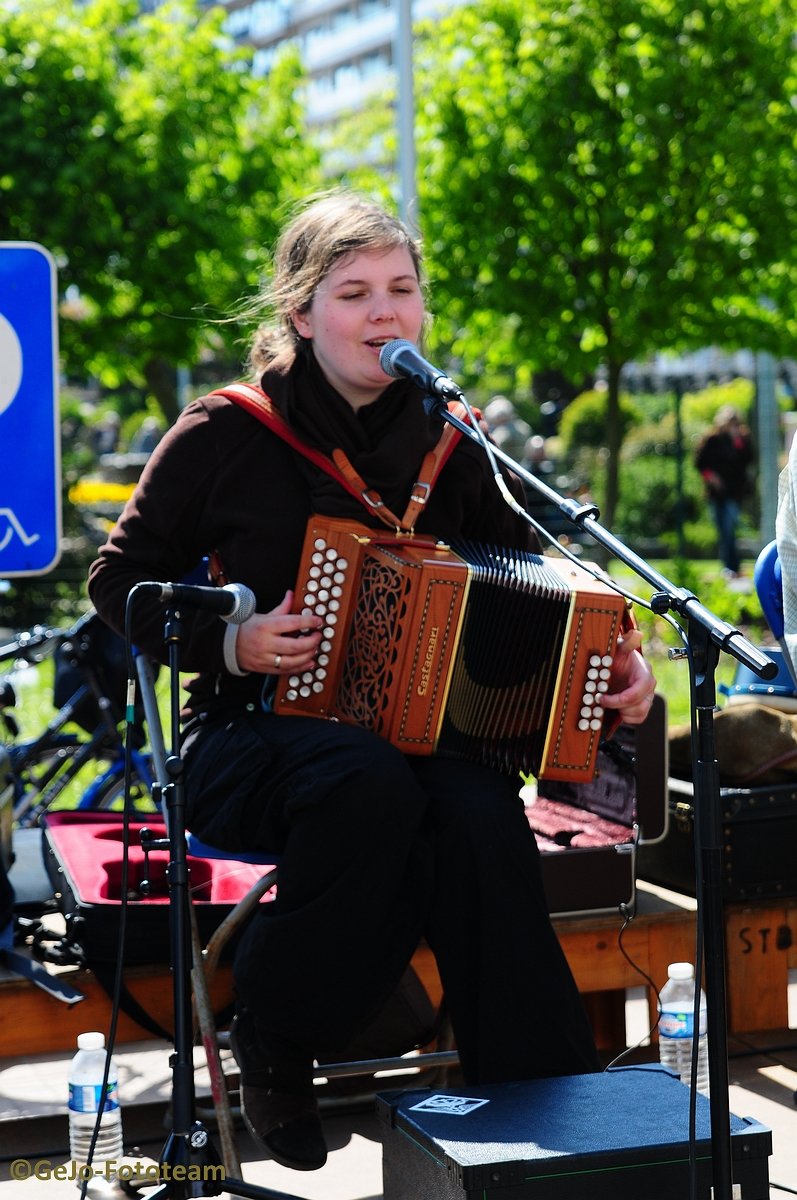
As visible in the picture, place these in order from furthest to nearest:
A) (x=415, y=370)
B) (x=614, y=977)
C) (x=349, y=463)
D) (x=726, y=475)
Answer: (x=726, y=475), (x=614, y=977), (x=349, y=463), (x=415, y=370)

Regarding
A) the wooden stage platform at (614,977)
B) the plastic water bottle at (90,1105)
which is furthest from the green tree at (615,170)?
the plastic water bottle at (90,1105)

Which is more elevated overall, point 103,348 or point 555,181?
point 555,181

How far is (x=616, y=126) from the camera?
437 inches

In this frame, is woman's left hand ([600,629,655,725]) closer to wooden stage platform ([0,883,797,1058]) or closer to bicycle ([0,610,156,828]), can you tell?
wooden stage platform ([0,883,797,1058])

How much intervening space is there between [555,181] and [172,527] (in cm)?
867

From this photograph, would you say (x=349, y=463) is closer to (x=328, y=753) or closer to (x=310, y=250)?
(x=310, y=250)

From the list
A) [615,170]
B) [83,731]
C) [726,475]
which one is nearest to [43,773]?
[83,731]

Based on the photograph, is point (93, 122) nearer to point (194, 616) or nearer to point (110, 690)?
point (110, 690)

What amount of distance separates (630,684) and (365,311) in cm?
94

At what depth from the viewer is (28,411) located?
11.0 ft

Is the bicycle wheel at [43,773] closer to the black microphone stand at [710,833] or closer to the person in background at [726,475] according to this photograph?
the black microphone stand at [710,833]

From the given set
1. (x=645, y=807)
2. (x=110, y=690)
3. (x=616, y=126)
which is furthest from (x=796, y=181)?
(x=645, y=807)

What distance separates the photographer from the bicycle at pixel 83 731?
5.46 metres

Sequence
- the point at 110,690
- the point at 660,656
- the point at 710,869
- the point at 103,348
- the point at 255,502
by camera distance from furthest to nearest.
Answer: the point at 103,348, the point at 660,656, the point at 110,690, the point at 255,502, the point at 710,869
